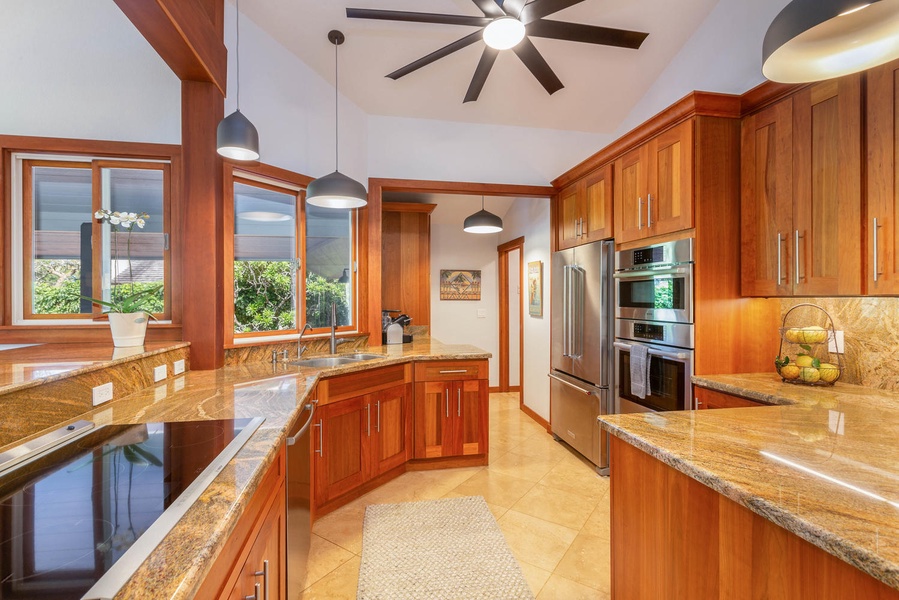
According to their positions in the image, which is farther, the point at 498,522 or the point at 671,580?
the point at 498,522

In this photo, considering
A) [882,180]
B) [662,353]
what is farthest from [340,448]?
[882,180]

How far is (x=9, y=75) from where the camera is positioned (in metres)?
2.11

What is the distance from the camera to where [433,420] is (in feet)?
9.77

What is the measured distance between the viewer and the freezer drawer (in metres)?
2.93

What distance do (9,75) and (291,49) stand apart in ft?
4.90

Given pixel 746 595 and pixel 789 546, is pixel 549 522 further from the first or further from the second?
pixel 789 546

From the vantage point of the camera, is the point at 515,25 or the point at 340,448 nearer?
the point at 515,25

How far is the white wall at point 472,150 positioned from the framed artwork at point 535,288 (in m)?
0.95

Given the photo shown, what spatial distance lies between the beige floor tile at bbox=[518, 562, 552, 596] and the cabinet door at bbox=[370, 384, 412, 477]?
3.75 ft

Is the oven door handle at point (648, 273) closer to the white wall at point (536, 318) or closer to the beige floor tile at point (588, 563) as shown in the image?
the white wall at point (536, 318)

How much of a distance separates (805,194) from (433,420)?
8.37ft

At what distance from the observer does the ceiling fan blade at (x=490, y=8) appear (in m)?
1.84

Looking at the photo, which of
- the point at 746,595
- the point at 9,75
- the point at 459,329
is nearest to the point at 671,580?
the point at 746,595

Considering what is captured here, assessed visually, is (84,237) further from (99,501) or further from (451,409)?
(451,409)
